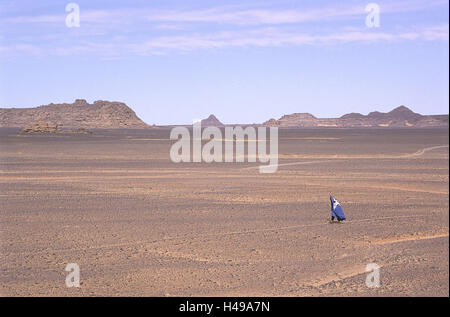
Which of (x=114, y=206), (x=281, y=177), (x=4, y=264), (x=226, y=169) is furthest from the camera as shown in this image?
(x=226, y=169)

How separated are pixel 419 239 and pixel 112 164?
62.5ft

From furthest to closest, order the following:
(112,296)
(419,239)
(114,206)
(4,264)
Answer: (114,206) < (419,239) < (4,264) < (112,296)

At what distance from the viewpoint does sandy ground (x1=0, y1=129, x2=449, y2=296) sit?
6.76 m

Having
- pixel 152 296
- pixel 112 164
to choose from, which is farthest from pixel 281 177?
pixel 152 296

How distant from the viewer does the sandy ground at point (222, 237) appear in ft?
22.2

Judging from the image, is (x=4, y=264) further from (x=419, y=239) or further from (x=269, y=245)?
(x=419, y=239)

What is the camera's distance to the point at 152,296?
6.34 metres

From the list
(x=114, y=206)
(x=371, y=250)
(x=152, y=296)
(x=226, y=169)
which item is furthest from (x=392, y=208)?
(x=226, y=169)

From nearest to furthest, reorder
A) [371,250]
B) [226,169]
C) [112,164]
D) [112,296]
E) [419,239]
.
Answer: [112,296]
[371,250]
[419,239]
[226,169]
[112,164]

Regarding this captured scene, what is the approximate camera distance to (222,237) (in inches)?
368
